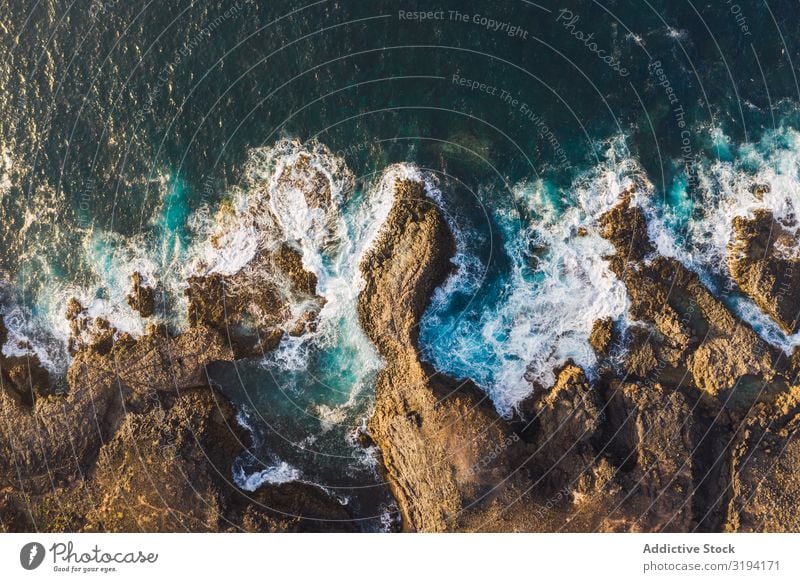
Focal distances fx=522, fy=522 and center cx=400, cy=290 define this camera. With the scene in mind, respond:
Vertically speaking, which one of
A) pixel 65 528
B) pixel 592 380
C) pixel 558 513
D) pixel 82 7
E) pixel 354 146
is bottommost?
pixel 65 528

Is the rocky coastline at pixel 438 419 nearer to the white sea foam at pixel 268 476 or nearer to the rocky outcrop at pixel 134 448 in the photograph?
the rocky outcrop at pixel 134 448

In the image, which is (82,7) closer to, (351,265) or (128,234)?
(128,234)

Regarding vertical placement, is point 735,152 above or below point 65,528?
above

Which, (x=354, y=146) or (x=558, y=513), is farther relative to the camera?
(x=354, y=146)

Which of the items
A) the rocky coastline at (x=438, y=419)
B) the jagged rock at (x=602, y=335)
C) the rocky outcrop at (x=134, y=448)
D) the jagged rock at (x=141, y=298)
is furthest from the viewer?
the jagged rock at (x=141, y=298)

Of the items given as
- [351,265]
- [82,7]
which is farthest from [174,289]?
[82,7]

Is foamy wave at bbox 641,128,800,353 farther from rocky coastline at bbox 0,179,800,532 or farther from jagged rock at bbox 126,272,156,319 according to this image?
jagged rock at bbox 126,272,156,319

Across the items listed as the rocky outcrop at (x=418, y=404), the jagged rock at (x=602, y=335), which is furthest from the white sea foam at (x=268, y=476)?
the jagged rock at (x=602, y=335)
